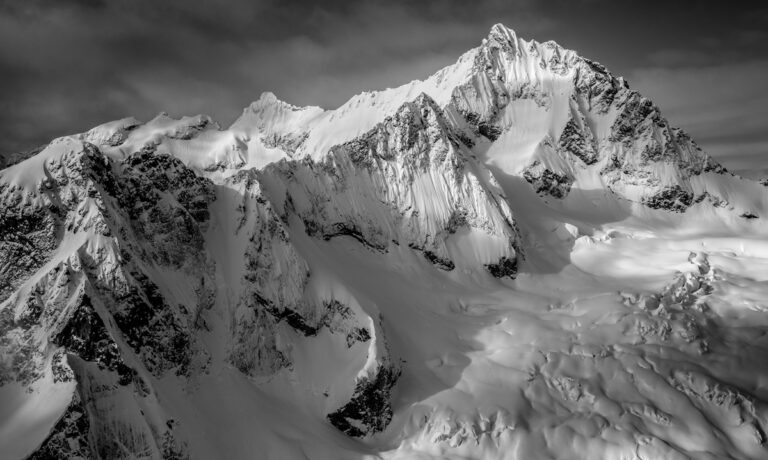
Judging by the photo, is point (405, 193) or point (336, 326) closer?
point (336, 326)

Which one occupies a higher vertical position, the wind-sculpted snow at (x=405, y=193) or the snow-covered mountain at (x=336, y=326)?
the wind-sculpted snow at (x=405, y=193)

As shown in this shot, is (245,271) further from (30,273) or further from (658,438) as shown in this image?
(658,438)

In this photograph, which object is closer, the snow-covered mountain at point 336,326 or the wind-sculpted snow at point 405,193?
the snow-covered mountain at point 336,326

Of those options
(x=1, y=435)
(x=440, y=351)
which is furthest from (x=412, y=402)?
(x=1, y=435)

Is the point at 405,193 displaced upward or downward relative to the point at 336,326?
upward

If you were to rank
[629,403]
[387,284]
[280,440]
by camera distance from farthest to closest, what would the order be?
[387,284]
[629,403]
[280,440]

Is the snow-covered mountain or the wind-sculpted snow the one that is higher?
the wind-sculpted snow

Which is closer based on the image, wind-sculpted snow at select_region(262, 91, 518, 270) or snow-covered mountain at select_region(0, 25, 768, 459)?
snow-covered mountain at select_region(0, 25, 768, 459)

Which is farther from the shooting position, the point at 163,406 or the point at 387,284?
the point at 387,284
